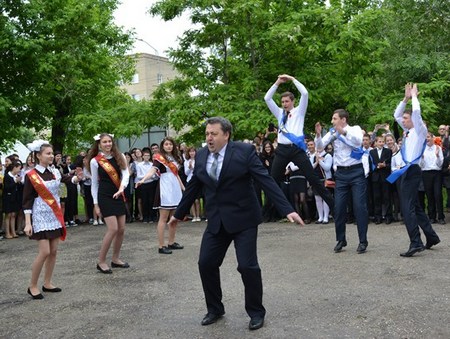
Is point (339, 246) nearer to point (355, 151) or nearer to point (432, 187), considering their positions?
point (355, 151)

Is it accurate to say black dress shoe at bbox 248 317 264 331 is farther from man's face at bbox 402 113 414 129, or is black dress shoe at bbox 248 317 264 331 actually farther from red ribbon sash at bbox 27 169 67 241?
man's face at bbox 402 113 414 129

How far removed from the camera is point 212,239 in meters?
5.54

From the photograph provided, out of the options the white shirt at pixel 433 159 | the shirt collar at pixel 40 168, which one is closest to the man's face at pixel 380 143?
the white shirt at pixel 433 159

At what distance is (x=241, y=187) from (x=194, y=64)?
1125 centimetres

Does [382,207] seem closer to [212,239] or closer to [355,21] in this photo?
[355,21]

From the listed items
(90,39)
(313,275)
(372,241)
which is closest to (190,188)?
(313,275)

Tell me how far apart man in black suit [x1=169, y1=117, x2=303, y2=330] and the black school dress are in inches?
119

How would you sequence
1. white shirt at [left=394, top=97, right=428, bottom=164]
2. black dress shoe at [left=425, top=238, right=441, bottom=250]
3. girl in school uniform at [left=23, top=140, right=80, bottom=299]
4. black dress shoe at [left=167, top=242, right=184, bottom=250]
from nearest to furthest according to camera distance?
girl in school uniform at [left=23, top=140, right=80, bottom=299]
white shirt at [left=394, top=97, right=428, bottom=164]
black dress shoe at [left=425, top=238, right=441, bottom=250]
black dress shoe at [left=167, top=242, right=184, bottom=250]

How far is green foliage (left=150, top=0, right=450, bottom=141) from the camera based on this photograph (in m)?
14.5

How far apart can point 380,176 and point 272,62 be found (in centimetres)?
450

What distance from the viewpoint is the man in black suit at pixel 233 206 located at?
5.38 metres

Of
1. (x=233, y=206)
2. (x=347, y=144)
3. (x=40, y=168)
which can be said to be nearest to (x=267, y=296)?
(x=233, y=206)

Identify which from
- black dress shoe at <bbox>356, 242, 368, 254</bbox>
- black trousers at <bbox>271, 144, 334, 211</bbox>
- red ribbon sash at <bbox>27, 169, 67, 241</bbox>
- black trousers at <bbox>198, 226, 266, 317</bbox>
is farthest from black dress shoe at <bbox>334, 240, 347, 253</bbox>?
red ribbon sash at <bbox>27, 169, 67, 241</bbox>

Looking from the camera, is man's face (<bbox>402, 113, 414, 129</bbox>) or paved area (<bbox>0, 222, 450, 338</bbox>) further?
man's face (<bbox>402, 113, 414, 129</bbox>)
